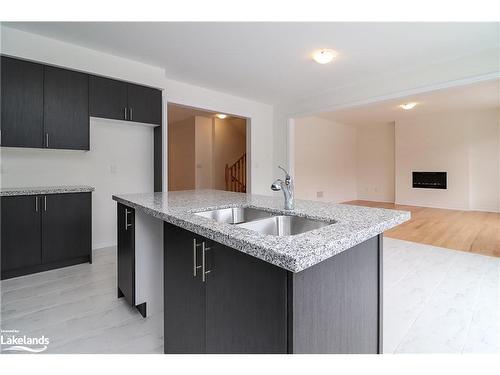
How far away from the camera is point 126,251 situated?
2.01 m

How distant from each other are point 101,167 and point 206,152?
3.86 m

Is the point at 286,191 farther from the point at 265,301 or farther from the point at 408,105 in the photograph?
the point at 408,105

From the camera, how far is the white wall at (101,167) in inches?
114

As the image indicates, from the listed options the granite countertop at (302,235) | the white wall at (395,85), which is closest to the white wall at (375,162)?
the white wall at (395,85)

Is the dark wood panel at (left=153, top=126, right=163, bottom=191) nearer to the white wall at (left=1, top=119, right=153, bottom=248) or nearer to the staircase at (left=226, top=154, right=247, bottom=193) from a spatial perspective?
the white wall at (left=1, top=119, right=153, bottom=248)

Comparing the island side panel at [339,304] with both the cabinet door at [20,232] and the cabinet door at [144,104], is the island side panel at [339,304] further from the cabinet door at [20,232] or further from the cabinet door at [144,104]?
the cabinet door at [144,104]

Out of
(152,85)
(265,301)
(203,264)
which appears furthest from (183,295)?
(152,85)

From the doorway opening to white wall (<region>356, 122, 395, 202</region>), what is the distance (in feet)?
13.2

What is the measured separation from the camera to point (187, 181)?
7.12 meters

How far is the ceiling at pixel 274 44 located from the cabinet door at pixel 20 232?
1671 mm

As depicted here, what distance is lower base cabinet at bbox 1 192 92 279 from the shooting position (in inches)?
99.7
